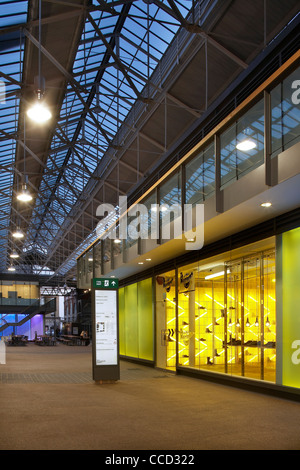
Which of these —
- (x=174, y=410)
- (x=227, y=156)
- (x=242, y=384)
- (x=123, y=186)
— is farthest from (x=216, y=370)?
(x=123, y=186)

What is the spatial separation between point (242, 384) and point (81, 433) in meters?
5.78

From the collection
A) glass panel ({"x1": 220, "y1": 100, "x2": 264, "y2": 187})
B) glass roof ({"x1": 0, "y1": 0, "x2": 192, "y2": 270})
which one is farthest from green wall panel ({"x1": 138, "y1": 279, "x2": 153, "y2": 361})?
glass panel ({"x1": 220, "y1": 100, "x2": 264, "y2": 187})

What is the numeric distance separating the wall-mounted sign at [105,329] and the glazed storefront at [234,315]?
2.64 m

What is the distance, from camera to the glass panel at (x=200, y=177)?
1083 centimetres

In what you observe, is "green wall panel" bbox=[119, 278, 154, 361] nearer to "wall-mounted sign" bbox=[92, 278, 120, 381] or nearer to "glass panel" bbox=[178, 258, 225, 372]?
"glass panel" bbox=[178, 258, 225, 372]

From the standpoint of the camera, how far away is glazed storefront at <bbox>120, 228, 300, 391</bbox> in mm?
9891

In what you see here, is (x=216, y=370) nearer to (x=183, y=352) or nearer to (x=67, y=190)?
(x=183, y=352)

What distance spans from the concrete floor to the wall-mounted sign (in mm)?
488

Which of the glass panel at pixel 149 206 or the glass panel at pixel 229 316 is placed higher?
the glass panel at pixel 149 206

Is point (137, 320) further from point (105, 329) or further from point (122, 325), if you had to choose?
point (105, 329)

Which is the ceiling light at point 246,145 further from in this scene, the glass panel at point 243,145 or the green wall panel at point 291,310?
the green wall panel at point 291,310

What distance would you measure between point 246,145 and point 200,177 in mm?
2261

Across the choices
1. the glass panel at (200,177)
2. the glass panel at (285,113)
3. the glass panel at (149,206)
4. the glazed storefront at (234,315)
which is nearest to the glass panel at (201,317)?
the glazed storefront at (234,315)

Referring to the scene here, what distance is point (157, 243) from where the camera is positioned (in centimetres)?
1407
